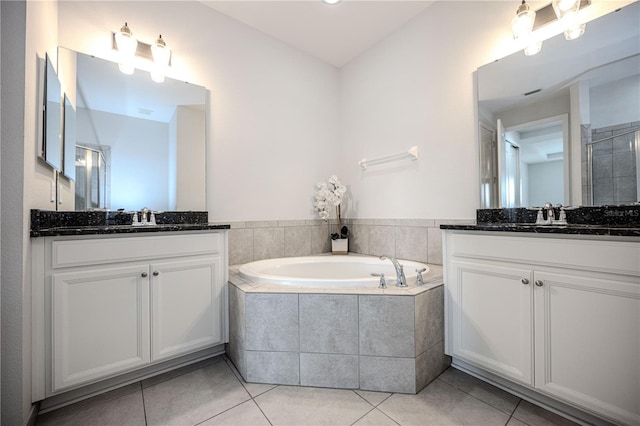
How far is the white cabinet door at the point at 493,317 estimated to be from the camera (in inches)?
51.8

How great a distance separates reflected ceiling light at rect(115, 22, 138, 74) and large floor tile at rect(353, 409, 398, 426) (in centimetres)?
246

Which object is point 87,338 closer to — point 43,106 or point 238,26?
point 43,106

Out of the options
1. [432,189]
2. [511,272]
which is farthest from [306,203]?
[511,272]

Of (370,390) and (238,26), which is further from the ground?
(238,26)

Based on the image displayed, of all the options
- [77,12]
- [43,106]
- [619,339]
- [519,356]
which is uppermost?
[77,12]

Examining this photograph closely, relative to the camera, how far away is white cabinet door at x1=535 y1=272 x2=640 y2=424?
1053 mm

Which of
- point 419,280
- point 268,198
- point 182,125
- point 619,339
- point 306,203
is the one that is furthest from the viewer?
point 306,203

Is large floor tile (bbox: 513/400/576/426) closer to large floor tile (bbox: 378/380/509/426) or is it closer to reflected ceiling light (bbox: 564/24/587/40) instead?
large floor tile (bbox: 378/380/509/426)

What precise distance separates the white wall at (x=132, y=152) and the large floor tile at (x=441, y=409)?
1.86 metres

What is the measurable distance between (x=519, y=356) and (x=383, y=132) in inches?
74.6

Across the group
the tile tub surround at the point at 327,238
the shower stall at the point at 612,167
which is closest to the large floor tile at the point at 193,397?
the tile tub surround at the point at 327,238

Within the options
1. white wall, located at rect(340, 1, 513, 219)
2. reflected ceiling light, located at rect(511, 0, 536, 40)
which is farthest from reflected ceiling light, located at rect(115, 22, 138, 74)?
reflected ceiling light, located at rect(511, 0, 536, 40)

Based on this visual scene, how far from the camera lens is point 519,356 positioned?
4.38 feet

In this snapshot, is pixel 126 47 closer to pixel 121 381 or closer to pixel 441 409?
pixel 121 381
